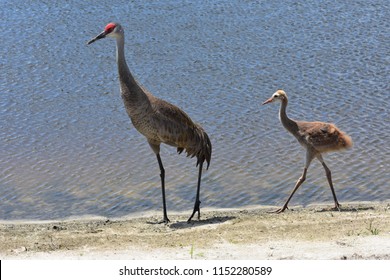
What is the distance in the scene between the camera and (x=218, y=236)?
29.2 ft

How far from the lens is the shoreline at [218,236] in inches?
318

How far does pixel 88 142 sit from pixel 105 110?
1.30m

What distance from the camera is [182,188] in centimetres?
1155

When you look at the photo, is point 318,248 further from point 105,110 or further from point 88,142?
point 105,110

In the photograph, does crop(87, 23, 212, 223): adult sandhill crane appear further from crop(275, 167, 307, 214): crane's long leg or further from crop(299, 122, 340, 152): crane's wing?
crop(299, 122, 340, 152): crane's wing

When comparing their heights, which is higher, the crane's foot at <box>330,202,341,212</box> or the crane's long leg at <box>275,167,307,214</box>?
the crane's long leg at <box>275,167,307,214</box>

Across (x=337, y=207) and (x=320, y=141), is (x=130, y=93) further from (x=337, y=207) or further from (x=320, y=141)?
(x=337, y=207)

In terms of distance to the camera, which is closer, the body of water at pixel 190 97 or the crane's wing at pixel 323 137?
the crane's wing at pixel 323 137

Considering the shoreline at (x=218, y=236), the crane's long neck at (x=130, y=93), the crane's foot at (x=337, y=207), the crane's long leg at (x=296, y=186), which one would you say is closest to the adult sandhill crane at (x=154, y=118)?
the crane's long neck at (x=130, y=93)

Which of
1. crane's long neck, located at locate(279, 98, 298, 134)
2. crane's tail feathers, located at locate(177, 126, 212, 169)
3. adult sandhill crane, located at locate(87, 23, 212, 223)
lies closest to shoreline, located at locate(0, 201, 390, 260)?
adult sandhill crane, located at locate(87, 23, 212, 223)

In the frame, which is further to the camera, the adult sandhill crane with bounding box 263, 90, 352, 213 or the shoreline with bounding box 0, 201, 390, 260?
the adult sandhill crane with bounding box 263, 90, 352, 213

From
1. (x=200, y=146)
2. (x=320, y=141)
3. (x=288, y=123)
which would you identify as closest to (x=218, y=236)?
(x=200, y=146)

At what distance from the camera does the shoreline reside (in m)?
8.08

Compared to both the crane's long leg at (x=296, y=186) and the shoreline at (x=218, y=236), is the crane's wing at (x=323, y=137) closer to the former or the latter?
the crane's long leg at (x=296, y=186)
